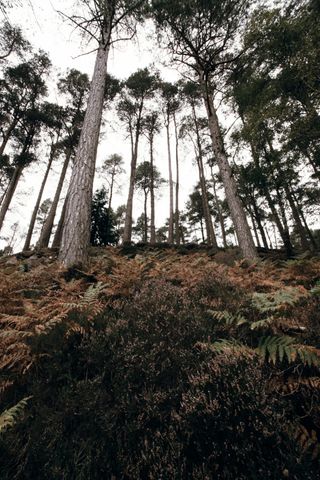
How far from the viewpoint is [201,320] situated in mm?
2527

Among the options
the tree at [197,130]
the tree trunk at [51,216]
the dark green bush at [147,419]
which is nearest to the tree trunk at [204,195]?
the tree at [197,130]

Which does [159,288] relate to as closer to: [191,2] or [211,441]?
[211,441]

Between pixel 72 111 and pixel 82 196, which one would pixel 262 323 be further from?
pixel 72 111

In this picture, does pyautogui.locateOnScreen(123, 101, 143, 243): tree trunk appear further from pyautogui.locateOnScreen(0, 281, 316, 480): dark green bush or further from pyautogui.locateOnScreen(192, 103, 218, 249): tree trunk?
pyautogui.locateOnScreen(0, 281, 316, 480): dark green bush

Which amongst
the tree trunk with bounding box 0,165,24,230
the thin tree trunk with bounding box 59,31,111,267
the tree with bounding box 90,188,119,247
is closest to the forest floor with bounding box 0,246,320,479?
the thin tree trunk with bounding box 59,31,111,267

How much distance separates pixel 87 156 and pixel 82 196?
1.11 m

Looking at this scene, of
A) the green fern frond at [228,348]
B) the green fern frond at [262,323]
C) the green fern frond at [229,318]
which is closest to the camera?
the green fern frond at [228,348]

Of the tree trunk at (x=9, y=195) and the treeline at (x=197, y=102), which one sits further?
the tree trunk at (x=9, y=195)

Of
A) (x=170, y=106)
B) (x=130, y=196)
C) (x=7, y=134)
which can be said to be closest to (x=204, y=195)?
(x=130, y=196)

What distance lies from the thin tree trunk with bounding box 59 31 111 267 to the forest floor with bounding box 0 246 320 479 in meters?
0.44

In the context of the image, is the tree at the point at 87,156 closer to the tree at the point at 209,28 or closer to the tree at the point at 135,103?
the tree at the point at 209,28

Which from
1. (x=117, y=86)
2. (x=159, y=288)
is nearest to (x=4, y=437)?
(x=159, y=288)

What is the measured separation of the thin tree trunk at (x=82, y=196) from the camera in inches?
182

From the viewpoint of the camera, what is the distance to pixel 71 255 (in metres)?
4.55
